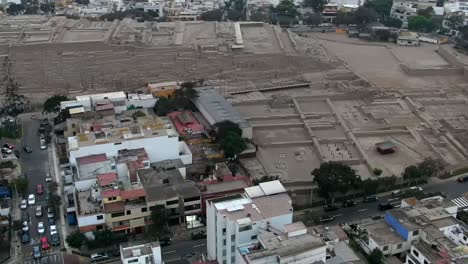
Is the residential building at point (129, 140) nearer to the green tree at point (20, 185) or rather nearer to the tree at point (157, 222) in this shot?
the green tree at point (20, 185)

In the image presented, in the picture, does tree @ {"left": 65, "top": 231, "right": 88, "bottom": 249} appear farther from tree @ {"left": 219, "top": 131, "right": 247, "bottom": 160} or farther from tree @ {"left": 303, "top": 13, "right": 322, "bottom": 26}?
tree @ {"left": 303, "top": 13, "right": 322, "bottom": 26}

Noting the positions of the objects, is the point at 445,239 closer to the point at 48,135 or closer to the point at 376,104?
the point at 376,104

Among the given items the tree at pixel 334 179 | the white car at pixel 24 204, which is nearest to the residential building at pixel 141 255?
the white car at pixel 24 204

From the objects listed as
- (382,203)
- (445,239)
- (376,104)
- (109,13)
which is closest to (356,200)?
(382,203)

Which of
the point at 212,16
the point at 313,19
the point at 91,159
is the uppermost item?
the point at 212,16

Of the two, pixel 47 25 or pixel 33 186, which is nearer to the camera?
pixel 33 186

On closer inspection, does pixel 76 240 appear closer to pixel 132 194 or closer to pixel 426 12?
pixel 132 194

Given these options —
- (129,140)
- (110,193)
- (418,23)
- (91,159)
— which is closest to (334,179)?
(110,193)
